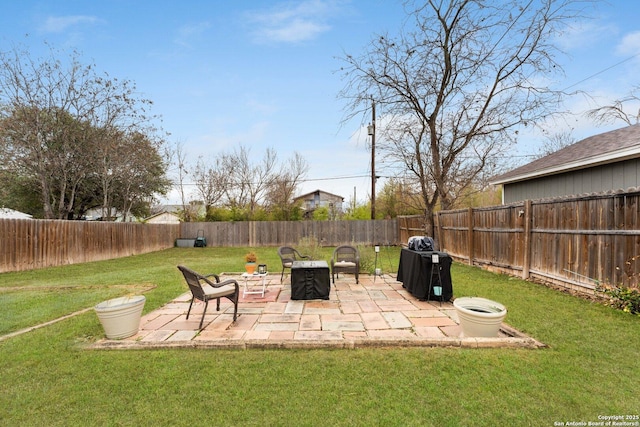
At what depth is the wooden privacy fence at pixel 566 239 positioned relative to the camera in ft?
12.5

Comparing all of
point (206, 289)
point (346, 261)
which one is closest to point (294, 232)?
point (346, 261)

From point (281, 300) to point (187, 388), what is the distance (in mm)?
2379

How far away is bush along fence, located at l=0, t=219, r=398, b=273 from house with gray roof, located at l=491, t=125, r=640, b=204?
560 centimetres

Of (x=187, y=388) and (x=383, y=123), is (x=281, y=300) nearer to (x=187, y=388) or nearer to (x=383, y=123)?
(x=187, y=388)

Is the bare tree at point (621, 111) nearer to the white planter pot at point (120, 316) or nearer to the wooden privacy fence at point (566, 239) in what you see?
the wooden privacy fence at point (566, 239)

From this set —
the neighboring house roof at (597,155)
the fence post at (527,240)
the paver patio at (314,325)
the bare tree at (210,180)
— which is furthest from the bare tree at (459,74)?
the bare tree at (210,180)

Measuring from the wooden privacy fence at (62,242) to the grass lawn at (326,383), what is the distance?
6.30 metres

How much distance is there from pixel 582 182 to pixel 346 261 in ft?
19.0

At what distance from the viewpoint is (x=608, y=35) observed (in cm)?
683

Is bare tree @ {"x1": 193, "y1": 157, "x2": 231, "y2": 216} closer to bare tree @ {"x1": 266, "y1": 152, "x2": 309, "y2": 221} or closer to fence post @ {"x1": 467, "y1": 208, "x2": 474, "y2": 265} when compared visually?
bare tree @ {"x1": 266, "y1": 152, "x2": 309, "y2": 221}

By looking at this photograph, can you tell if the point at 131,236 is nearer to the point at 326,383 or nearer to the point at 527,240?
the point at 326,383

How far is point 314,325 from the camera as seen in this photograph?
3.30 m

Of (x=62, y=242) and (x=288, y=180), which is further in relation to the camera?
(x=288, y=180)

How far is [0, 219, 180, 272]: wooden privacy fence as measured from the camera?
24.0ft
